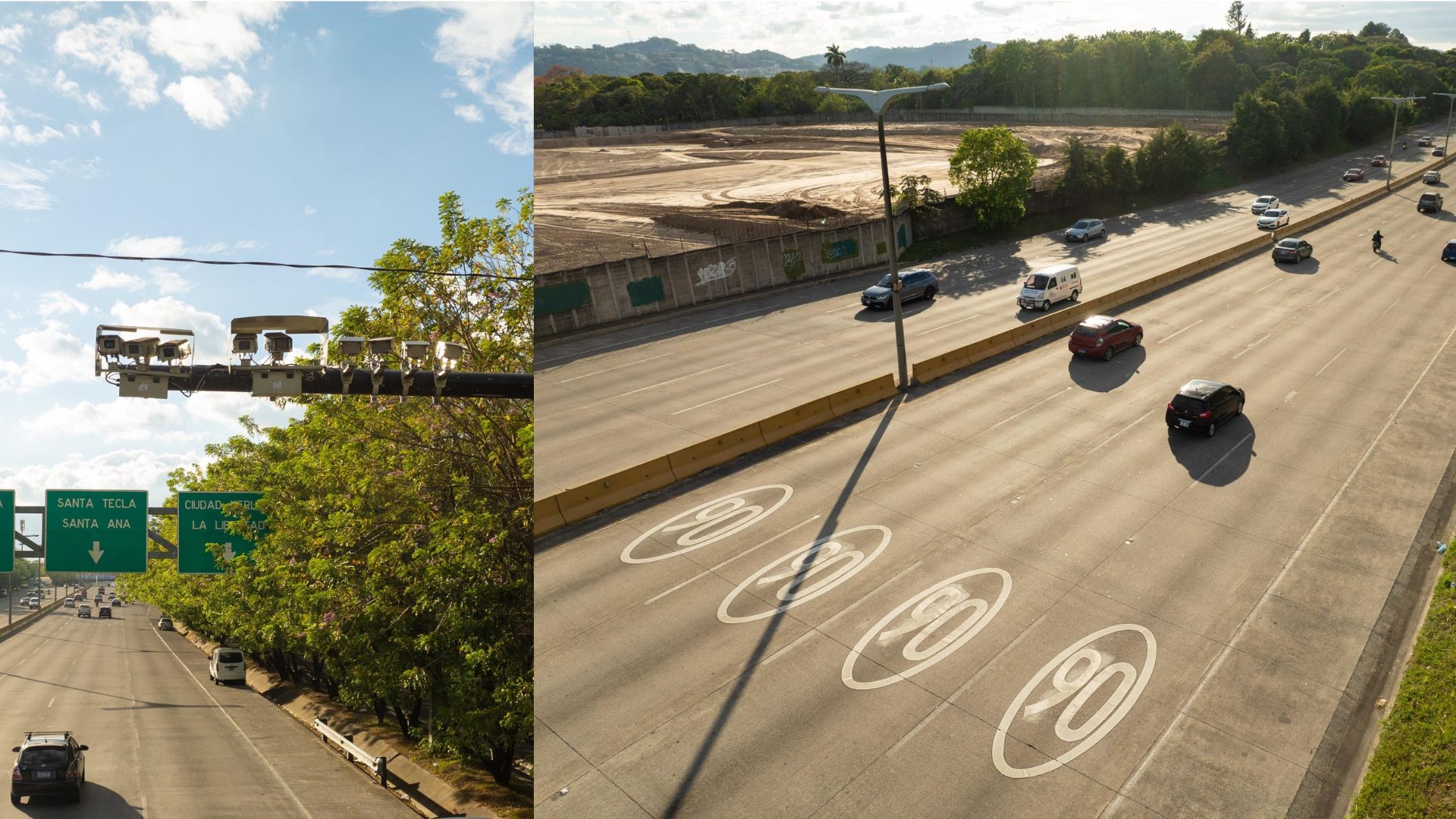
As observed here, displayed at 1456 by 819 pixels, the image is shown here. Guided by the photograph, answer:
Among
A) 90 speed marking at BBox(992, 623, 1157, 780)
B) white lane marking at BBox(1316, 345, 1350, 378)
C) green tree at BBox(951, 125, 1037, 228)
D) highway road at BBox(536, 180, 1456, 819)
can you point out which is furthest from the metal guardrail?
green tree at BBox(951, 125, 1037, 228)

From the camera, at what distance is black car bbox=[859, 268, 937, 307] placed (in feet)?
149

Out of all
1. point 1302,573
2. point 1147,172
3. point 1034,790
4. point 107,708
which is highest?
point 1147,172

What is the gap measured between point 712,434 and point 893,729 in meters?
14.6

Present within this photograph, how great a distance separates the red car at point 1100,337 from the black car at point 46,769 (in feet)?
110

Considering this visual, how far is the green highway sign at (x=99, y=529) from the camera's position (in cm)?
2044

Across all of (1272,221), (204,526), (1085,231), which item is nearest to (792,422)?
(204,526)

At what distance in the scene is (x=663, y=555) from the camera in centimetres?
1991

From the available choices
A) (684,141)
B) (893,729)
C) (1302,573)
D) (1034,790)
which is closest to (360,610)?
(893,729)

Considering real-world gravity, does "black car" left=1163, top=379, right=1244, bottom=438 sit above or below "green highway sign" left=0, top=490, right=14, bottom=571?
above

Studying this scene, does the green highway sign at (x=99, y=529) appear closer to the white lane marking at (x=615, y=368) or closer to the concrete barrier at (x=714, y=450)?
the concrete barrier at (x=714, y=450)

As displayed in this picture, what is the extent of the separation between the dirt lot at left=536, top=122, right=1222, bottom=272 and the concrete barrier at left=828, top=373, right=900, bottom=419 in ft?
86.3

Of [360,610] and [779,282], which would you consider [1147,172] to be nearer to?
[779,282]

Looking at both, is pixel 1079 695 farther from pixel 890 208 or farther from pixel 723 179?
pixel 723 179

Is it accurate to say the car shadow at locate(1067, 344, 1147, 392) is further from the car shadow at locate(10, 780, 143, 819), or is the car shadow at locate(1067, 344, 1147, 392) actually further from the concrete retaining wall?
the car shadow at locate(10, 780, 143, 819)
